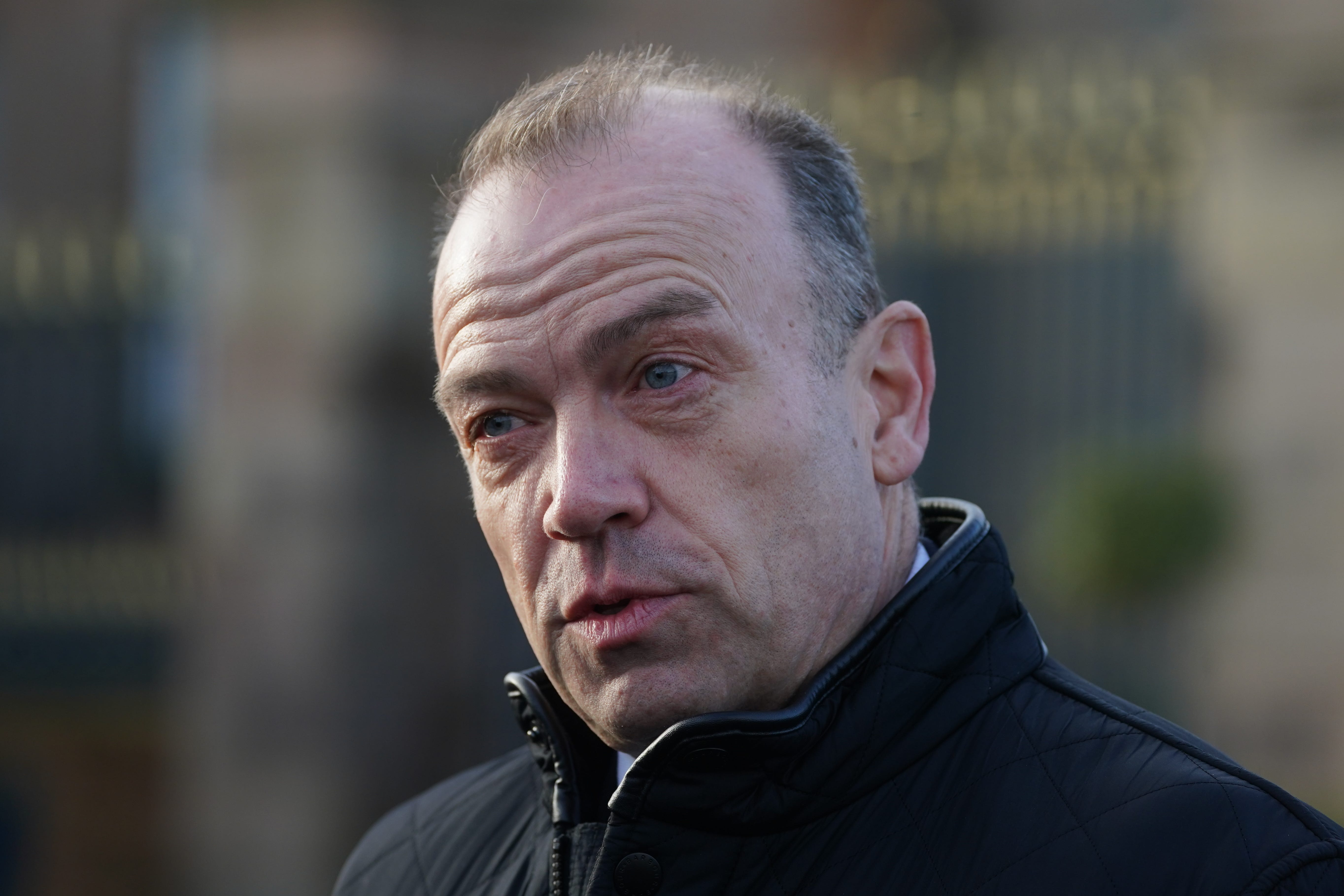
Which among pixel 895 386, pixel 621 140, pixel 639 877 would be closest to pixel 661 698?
pixel 639 877

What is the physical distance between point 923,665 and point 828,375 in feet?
1.22

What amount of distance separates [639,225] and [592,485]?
1.06 ft

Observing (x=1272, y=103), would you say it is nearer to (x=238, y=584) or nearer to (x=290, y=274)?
(x=290, y=274)

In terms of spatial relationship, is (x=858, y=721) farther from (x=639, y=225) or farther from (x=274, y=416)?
(x=274, y=416)

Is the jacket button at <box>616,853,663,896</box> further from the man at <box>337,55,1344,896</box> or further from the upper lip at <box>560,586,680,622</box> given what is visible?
the upper lip at <box>560,586,680,622</box>

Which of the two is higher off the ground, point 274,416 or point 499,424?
point 499,424

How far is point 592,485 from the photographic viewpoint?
5.53 feet

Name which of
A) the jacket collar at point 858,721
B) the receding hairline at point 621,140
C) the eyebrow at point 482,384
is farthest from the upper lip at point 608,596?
the receding hairline at point 621,140

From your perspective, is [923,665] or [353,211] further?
[353,211]

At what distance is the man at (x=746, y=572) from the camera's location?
5.19 feet

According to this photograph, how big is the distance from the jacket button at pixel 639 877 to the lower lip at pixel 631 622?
0.24 meters

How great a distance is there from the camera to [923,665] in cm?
168

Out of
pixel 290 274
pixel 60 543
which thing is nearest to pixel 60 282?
pixel 60 543

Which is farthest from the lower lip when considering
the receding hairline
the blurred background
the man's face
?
the blurred background
